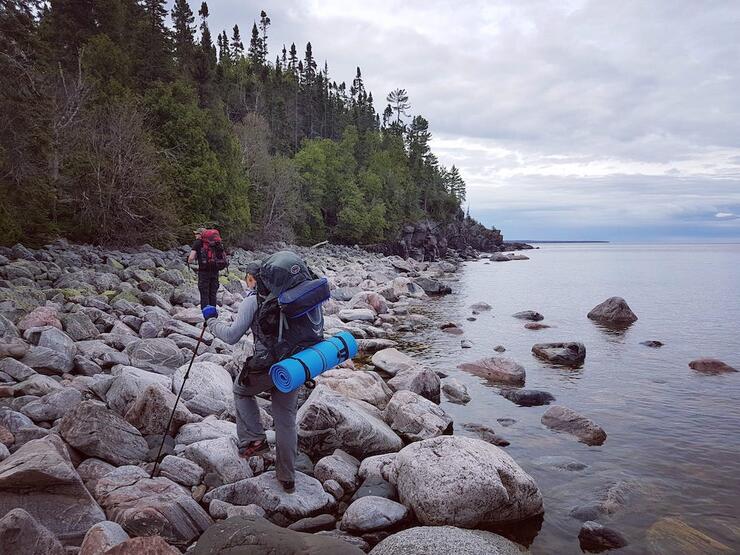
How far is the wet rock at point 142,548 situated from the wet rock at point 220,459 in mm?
2141

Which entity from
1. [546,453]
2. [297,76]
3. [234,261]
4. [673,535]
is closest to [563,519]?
[673,535]

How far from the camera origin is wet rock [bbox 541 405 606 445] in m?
9.55

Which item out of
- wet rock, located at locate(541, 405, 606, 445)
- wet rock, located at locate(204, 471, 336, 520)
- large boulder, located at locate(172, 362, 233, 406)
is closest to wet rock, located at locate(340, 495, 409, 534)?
wet rock, located at locate(204, 471, 336, 520)

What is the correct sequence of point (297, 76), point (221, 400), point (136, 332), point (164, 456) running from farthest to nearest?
point (297, 76), point (136, 332), point (221, 400), point (164, 456)

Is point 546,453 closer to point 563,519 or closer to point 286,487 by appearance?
point 563,519

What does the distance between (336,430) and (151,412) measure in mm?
2760

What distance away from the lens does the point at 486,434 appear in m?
9.57

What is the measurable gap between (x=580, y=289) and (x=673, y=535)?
1490 inches

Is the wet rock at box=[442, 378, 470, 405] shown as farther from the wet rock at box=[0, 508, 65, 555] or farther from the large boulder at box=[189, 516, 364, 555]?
the wet rock at box=[0, 508, 65, 555]

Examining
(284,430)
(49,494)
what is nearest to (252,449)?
(284,430)

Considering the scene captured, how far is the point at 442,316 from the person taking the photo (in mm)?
25172

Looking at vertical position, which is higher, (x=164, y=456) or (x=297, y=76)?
(x=297, y=76)

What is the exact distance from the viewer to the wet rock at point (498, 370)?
44.3 feet

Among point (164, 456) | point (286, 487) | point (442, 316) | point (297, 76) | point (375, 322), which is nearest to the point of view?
point (286, 487)
